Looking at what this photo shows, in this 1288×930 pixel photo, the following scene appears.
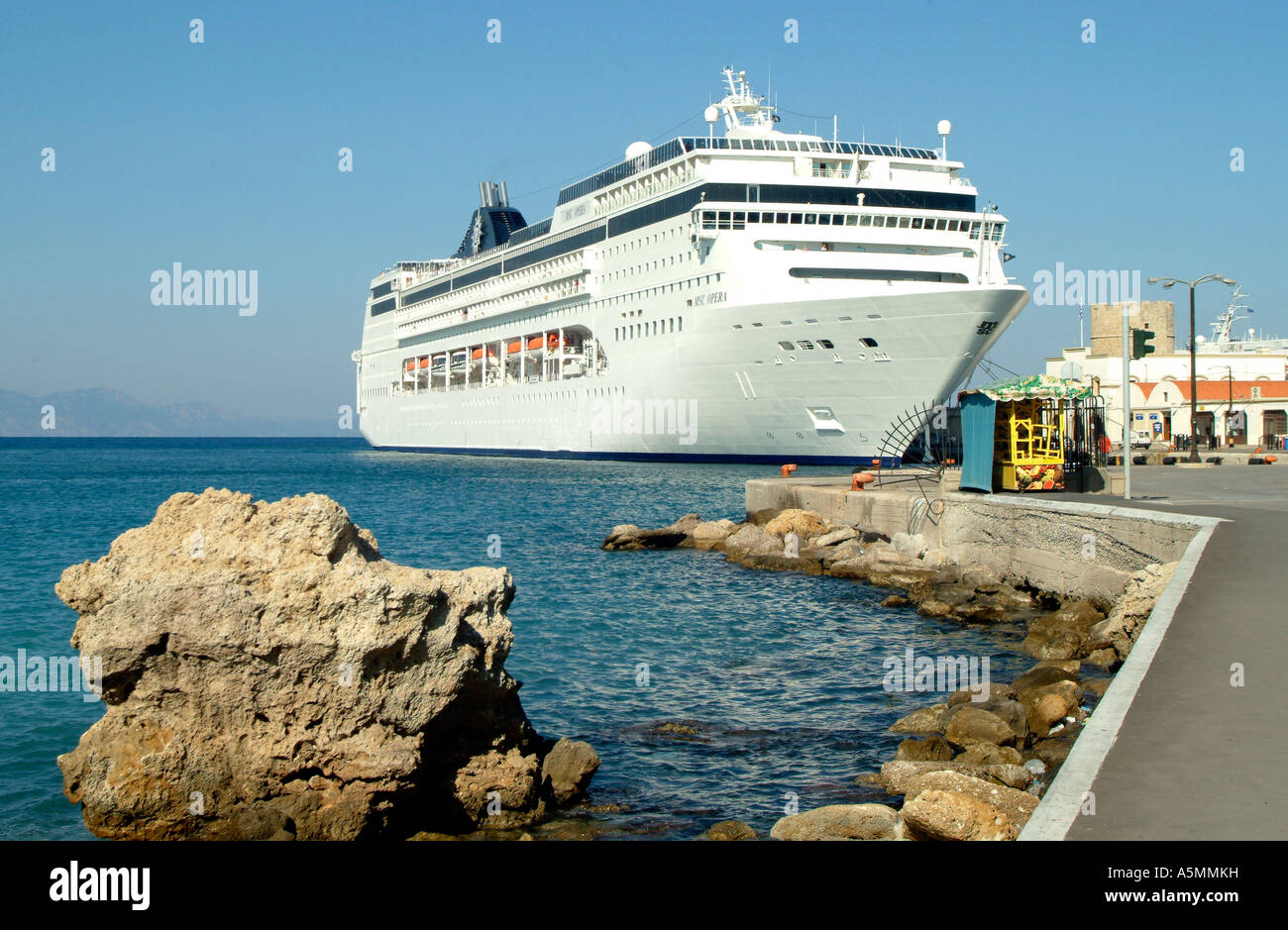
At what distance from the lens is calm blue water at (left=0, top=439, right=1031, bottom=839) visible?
8.81 m

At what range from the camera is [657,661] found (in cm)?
1363

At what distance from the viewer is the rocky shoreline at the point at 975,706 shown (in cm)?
688

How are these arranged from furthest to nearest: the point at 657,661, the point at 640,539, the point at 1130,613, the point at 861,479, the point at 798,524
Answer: the point at 861,479, the point at 640,539, the point at 798,524, the point at 657,661, the point at 1130,613

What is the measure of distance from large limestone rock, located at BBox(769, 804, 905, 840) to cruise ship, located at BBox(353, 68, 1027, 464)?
30084 millimetres

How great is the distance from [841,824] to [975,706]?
2.96 meters

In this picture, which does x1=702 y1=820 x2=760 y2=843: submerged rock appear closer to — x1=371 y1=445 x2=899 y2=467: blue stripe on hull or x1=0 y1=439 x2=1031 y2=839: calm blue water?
x1=0 y1=439 x2=1031 y2=839: calm blue water

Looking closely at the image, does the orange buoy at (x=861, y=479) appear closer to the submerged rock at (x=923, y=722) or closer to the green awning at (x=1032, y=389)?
the green awning at (x=1032, y=389)

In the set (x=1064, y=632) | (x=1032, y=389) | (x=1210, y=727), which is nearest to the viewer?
(x=1210, y=727)

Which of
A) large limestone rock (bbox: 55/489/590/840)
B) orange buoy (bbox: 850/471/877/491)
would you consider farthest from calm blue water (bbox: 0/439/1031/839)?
orange buoy (bbox: 850/471/877/491)

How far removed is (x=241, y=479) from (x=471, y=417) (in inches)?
661

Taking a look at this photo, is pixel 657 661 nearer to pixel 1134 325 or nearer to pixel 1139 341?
pixel 1139 341

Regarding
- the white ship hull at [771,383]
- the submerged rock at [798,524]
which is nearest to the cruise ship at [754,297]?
the white ship hull at [771,383]

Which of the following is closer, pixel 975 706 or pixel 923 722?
pixel 975 706

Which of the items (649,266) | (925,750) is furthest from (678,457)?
(925,750)
